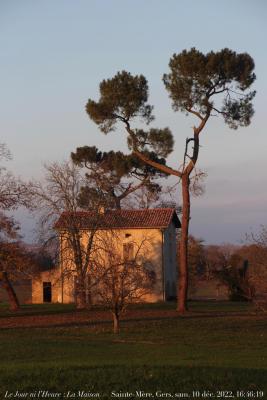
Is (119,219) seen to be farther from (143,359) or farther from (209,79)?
(143,359)

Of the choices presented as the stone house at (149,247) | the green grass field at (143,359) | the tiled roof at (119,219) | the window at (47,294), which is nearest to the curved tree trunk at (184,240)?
the green grass field at (143,359)

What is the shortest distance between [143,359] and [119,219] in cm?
3590

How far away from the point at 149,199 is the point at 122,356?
43.9 m

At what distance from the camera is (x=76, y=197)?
145 ft

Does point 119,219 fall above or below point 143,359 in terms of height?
above

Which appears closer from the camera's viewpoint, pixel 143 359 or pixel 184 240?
pixel 143 359

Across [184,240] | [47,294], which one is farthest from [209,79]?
[47,294]

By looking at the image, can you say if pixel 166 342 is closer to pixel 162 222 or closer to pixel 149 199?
pixel 162 222

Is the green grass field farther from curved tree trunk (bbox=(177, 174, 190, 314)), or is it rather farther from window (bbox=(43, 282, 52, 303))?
window (bbox=(43, 282, 52, 303))

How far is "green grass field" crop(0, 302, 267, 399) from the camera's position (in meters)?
10.5

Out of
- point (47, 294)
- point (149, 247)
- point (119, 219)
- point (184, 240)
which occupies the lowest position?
point (47, 294)

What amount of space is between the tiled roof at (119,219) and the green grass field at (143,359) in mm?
10684

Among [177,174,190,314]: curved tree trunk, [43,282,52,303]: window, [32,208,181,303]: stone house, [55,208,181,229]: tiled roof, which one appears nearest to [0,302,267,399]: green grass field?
[177,174,190,314]: curved tree trunk

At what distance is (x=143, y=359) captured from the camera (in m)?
16.4
